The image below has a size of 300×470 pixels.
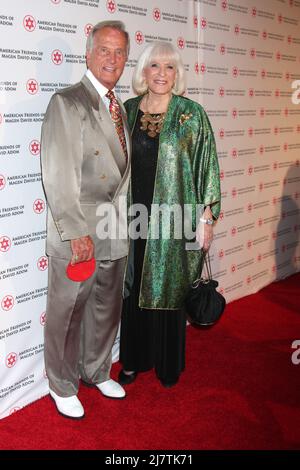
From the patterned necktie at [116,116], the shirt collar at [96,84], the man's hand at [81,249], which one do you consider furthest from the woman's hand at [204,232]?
the shirt collar at [96,84]

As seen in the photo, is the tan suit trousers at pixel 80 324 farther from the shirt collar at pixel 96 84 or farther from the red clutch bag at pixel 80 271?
the shirt collar at pixel 96 84

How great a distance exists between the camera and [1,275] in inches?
102

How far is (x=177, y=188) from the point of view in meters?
2.68

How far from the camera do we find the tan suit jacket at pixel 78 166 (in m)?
2.28

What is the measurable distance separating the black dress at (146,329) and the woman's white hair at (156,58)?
0.16 meters

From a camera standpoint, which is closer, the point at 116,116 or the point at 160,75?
the point at 116,116

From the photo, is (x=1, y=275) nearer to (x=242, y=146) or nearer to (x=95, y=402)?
(x=95, y=402)

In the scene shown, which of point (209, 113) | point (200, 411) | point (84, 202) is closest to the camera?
point (84, 202)

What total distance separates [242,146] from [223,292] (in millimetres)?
1158

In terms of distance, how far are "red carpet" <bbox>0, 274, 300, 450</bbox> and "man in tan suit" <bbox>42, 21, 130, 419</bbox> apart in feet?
0.51

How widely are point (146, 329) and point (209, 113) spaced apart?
5.59 feet

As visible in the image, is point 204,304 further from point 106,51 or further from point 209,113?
point 209,113

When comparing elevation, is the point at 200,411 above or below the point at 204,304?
below

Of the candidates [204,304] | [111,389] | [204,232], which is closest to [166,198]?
[204,232]
